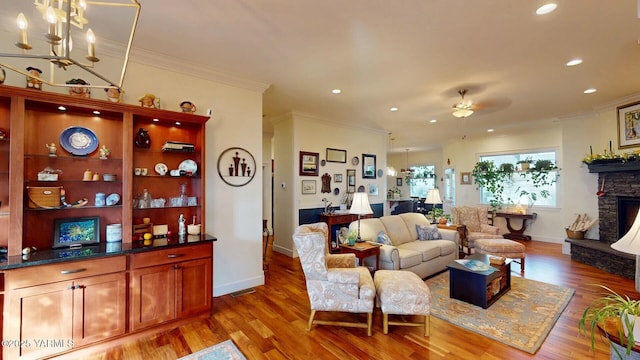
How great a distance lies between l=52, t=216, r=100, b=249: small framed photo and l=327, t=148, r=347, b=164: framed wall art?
4.13m

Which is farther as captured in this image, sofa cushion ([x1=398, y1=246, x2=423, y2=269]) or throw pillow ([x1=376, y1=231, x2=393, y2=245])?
throw pillow ([x1=376, y1=231, x2=393, y2=245])

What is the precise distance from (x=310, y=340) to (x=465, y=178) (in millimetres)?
7279

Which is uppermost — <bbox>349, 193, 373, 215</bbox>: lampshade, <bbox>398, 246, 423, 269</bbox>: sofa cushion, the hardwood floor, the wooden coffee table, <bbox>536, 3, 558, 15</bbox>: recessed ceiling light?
<bbox>536, 3, 558, 15</bbox>: recessed ceiling light

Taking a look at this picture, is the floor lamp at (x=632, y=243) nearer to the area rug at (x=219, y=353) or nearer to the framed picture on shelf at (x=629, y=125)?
the area rug at (x=219, y=353)

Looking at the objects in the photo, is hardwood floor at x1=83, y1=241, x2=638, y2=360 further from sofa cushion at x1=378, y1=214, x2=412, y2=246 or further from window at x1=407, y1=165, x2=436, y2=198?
window at x1=407, y1=165, x2=436, y2=198

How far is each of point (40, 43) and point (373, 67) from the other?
3.44 m

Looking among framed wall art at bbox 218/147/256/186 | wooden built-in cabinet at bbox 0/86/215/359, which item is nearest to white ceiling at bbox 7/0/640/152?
wooden built-in cabinet at bbox 0/86/215/359

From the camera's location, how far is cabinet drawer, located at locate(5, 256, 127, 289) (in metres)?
2.02

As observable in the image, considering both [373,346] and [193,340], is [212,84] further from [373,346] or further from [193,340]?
[373,346]

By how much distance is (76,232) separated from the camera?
2.57 m

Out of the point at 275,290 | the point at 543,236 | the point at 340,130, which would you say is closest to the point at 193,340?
the point at 275,290

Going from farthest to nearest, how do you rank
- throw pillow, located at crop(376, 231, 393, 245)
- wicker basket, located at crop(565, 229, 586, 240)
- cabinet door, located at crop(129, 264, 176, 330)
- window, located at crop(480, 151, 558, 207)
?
window, located at crop(480, 151, 558, 207), wicker basket, located at crop(565, 229, 586, 240), throw pillow, located at crop(376, 231, 393, 245), cabinet door, located at crop(129, 264, 176, 330)

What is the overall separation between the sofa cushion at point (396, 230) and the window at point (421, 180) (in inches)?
243

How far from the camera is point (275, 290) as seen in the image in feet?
11.9
